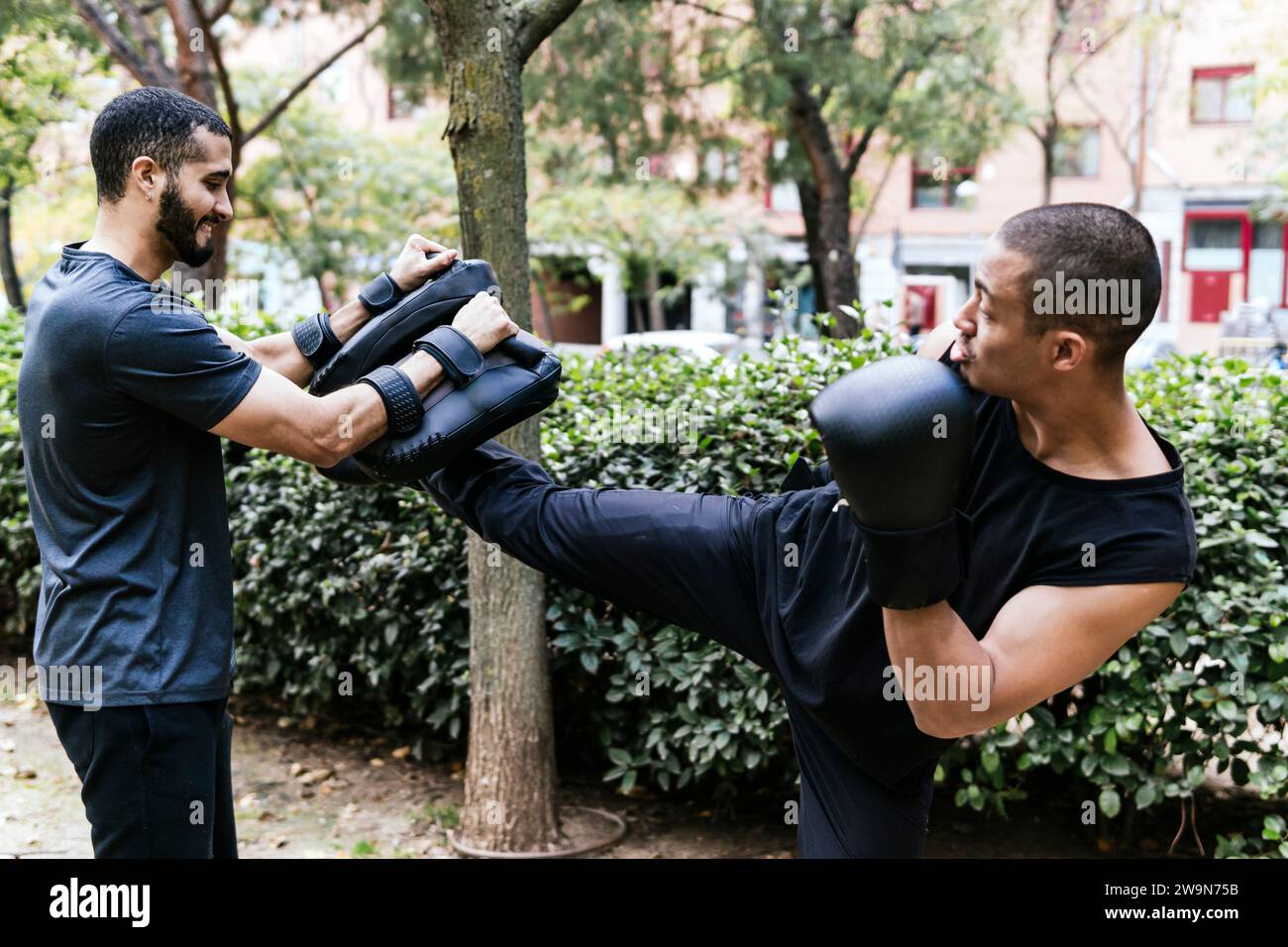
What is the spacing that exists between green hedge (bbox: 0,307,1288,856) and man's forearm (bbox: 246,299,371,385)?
155 cm

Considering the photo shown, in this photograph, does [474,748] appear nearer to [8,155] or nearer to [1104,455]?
[1104,455]

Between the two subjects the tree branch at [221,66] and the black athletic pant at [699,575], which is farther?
the tree branch at [221,66]

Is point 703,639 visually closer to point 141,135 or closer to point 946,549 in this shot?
→ point 946,549

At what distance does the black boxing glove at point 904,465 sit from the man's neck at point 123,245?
1496mm

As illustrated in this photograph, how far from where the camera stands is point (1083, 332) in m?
2.33

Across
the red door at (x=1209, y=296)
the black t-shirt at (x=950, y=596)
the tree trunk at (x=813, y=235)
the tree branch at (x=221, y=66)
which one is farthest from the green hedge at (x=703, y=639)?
the red door at (x=1209, y=296)

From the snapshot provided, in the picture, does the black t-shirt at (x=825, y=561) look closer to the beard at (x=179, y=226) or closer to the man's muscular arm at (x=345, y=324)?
the man's muscular arm at (x=345, y=324)

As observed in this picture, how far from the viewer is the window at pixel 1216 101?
30359 millimetres

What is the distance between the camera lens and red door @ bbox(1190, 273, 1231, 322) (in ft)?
103

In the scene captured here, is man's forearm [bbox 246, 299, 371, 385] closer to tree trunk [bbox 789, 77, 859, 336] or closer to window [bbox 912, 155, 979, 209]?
tree trunk [bbox 789, 77, 859, 336]

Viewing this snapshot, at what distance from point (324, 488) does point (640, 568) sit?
2.56m

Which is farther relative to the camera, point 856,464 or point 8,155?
point 8,155

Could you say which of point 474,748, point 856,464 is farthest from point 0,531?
point 856,464

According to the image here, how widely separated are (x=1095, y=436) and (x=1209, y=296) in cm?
3270
